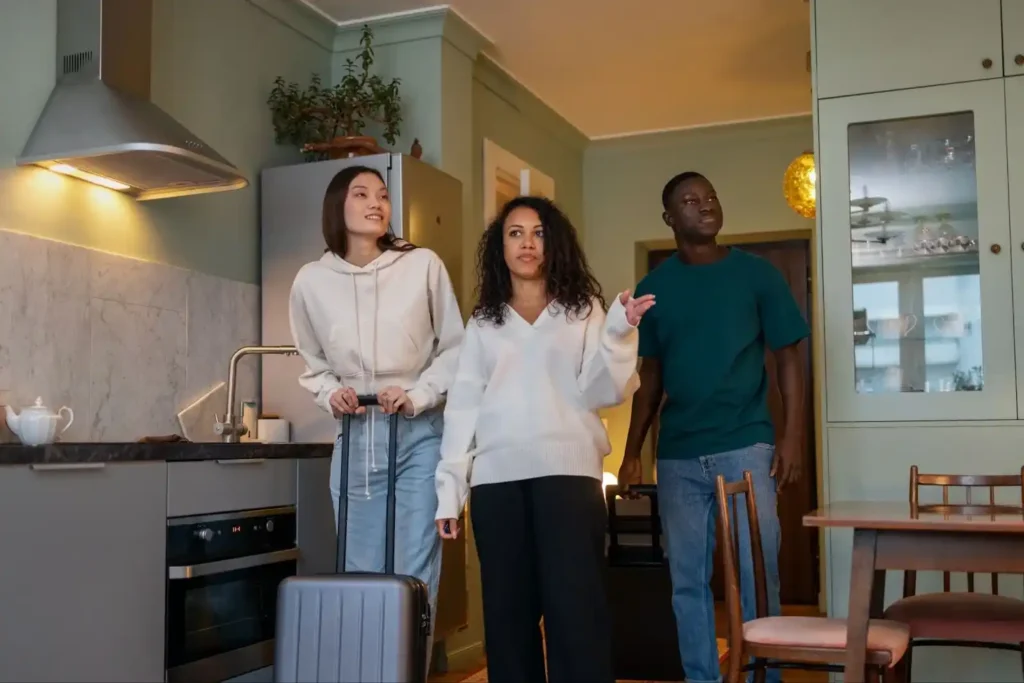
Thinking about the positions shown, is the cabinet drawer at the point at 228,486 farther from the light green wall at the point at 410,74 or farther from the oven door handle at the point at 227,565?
the light green wall at the point at 410,74

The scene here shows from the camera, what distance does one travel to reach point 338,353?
2.58 m

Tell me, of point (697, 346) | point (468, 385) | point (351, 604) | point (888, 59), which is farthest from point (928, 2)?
point (351, 604)

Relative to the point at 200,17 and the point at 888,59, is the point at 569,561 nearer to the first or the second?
the point at 888,59

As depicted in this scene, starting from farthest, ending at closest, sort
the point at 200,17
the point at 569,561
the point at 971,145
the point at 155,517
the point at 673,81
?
the point at 673,81 → the point at 200,17 → the point at 971,145 → the point at 155,517 → the point at 569,561

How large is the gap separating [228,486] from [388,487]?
0.64 m

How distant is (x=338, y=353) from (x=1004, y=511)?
155 cm

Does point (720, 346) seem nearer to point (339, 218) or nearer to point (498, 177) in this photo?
point (339, 218)

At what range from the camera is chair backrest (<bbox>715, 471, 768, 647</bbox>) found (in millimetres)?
2246

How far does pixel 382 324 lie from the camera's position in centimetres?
255

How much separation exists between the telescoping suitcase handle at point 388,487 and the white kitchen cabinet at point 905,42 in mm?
1909

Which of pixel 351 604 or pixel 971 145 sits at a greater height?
pixel 971 145

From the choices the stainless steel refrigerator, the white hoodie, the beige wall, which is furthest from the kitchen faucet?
the beige wall

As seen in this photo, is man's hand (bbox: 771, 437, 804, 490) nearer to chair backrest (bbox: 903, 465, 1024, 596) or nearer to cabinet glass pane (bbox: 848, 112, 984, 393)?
chair backrest (bbox: 903, 465, 1024, 596)

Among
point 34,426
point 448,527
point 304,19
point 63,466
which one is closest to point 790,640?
point 448,527
